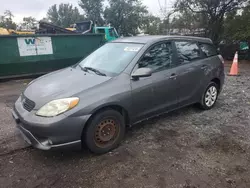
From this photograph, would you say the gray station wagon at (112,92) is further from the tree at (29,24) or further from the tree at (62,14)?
the tree at (62,14)

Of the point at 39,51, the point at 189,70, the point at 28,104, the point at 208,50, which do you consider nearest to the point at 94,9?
the point at 39,51

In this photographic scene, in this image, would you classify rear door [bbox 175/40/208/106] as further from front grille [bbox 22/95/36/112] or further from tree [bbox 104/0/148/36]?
tree [bbox 104/0/148/36]

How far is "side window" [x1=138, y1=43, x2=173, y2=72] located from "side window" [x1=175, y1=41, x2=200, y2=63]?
9.6 inches

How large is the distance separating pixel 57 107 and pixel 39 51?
6499 mm

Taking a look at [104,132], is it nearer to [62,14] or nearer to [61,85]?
[61,85]

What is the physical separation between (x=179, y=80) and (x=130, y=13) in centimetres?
2600

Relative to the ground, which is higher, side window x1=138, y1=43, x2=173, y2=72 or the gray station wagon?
side window x1=138, y1=43, x2=173, y2=72

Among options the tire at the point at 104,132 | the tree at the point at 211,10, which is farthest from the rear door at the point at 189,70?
the tree at the point at 211,10

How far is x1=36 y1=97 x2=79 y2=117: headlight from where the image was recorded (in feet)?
9.87

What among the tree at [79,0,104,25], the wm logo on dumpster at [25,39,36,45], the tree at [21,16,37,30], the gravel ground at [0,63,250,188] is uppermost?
the tree at [79,0,104,25]

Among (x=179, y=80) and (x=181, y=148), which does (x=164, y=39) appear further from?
(x=181, y=148)

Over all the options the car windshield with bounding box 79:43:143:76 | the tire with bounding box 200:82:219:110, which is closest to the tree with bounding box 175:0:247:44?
the tire with bounding box 200:82:219:110

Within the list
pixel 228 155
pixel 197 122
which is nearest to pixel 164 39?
pixel 197 122

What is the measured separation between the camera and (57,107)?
9.98 ft
